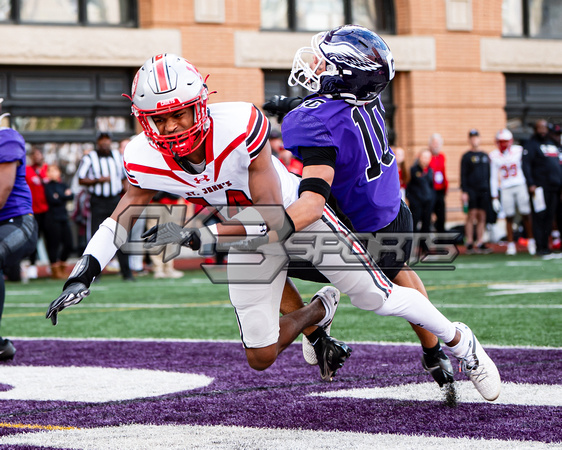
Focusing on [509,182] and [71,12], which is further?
[71,12]

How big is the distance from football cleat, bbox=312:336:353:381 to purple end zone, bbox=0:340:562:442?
0.12 meters

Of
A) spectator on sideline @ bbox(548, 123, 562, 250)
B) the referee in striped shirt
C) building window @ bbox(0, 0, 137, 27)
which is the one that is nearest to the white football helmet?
the referee in striped shirt

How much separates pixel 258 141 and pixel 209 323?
3.65 meters

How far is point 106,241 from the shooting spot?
13.0ft

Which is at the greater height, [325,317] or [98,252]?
[98,252]

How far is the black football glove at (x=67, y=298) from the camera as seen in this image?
11.6 ft

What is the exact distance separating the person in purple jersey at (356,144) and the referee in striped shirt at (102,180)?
7558 millimetres

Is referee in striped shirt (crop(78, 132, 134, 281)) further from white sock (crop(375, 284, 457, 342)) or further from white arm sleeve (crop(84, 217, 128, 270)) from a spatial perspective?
white sock (crop(375, 284, 457, 342))

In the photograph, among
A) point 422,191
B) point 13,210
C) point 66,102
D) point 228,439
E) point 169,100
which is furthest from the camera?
point 66,102

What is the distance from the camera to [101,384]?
4.87 meters

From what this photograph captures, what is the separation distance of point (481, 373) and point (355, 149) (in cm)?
103

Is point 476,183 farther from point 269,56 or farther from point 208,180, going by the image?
point 208,180

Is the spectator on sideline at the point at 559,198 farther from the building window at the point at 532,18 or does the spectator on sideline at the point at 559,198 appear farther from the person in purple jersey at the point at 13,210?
the person in purple jersey at the point at 13,210

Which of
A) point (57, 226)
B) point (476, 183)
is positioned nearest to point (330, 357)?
point (57, 226)
